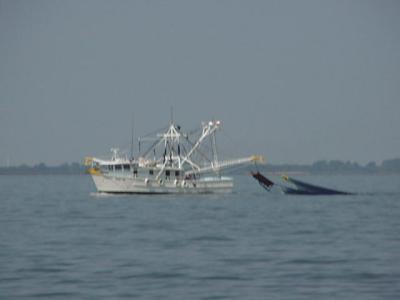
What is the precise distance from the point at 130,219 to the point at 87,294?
141ft

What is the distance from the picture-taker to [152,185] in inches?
4572

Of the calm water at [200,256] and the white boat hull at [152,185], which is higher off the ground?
Result: the white boat hull at [152,185]

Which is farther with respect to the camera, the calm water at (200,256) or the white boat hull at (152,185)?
the white boat hull at (152,185)

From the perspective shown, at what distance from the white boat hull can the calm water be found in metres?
33.2

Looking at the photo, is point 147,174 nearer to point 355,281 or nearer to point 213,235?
point 213,235

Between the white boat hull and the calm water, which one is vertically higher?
the white boat hull

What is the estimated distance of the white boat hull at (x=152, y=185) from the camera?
116 m

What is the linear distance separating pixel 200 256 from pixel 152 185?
232 ft

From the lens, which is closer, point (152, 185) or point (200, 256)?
point (200, 256)

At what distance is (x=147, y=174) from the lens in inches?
4537

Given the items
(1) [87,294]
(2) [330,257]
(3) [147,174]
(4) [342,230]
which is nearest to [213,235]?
(4) [342,230]

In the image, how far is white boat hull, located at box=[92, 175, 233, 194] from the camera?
381 feet

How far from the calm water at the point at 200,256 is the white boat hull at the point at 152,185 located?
109 feet

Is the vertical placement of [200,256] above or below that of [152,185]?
below
